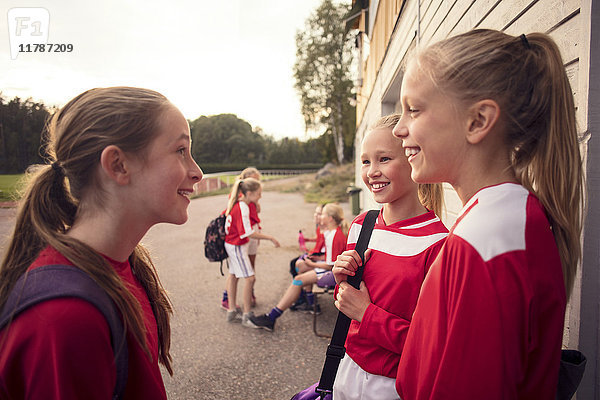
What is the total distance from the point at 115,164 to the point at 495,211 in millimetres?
1140

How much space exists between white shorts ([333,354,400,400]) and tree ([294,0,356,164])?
86.2 ft

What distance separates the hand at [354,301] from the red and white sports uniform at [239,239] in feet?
10.5

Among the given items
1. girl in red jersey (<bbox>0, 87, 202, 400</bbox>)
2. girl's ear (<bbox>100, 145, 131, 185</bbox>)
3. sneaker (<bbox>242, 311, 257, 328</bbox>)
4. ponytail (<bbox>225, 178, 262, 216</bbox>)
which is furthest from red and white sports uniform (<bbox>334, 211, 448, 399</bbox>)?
ponytail (<bbox>225, 178, 262, 216</bbox>)

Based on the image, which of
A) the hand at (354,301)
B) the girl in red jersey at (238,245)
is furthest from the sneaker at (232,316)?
the hand at (354,301)

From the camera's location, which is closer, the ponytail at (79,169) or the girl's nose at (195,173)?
the ponytail at (79,169)

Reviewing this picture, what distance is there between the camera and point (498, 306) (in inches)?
28.9

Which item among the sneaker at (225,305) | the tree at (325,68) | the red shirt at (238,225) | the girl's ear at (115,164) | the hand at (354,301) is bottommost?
the sneaker at (225,305)

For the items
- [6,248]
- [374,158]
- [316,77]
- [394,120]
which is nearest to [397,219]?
[374,158]

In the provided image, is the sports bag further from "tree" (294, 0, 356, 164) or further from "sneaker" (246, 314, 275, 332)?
"tree" (294, 0, 356, 164)

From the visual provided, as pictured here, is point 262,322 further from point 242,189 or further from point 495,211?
point 495,211

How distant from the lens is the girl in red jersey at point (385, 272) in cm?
134

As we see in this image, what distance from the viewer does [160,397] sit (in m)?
1.08

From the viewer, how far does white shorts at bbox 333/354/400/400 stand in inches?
53.2

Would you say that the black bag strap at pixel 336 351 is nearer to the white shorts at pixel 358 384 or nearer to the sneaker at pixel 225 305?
the white shorts at pixel 358 384
